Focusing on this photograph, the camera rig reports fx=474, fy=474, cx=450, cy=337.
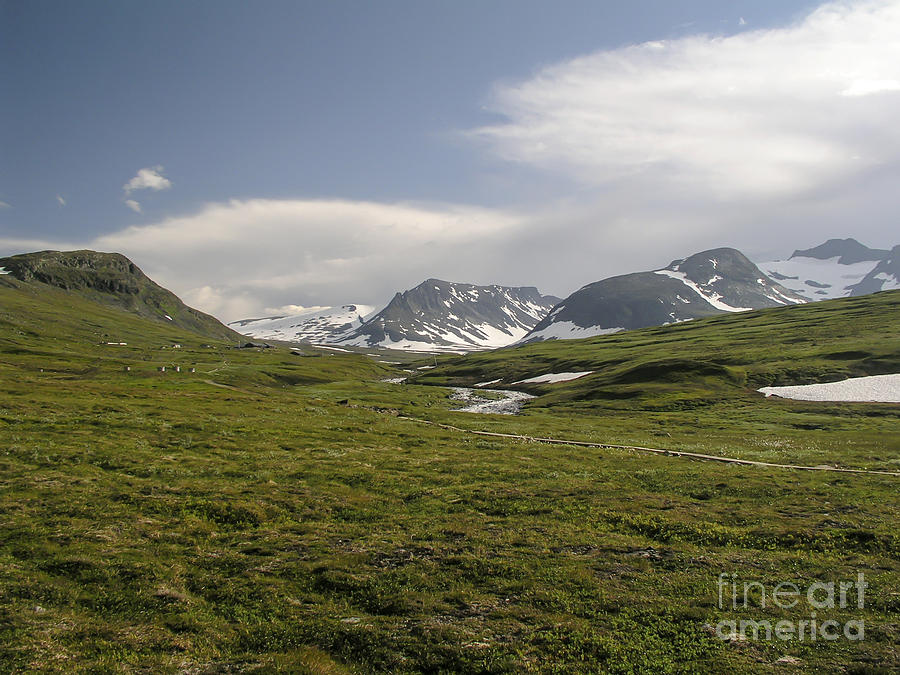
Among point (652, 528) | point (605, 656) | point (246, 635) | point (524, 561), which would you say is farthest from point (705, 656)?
point (246, 635)

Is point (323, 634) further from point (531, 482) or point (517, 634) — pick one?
point (531, 482)

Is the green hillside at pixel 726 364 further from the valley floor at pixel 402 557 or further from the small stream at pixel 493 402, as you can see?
the valley floor at pixel 402 557

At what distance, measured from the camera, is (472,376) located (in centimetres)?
19225

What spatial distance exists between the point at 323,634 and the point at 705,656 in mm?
10364

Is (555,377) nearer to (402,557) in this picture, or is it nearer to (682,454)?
(682,454)

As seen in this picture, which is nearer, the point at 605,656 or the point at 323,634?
the point at 605,656

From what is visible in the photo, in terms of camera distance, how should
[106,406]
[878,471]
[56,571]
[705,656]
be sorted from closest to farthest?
[705,656]
[56,571]
[878,471]
[106,406]

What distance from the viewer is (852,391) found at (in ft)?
270

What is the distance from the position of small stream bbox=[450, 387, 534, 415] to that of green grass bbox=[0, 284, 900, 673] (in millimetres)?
55640

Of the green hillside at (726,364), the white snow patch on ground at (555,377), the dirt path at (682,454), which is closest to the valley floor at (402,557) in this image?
the dirt path at (682,454)

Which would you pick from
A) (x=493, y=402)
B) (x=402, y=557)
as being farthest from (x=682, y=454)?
(x=493, y=402)

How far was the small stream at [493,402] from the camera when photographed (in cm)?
10138

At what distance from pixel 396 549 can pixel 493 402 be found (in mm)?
100586

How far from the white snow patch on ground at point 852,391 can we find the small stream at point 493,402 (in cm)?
5022
